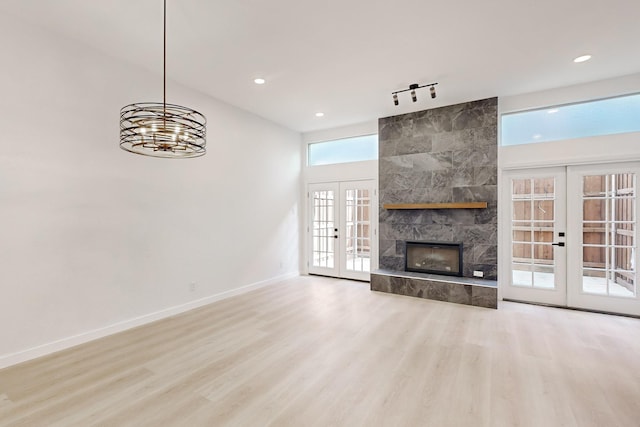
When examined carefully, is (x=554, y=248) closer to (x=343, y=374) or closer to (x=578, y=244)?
(x=578, y=244)

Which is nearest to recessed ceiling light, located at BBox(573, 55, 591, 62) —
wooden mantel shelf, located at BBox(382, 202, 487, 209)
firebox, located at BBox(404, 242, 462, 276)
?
wooden mantel shelf, located at BBox(382, 202, 487, 209)

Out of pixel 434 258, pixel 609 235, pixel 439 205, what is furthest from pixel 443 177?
pixel 609 235

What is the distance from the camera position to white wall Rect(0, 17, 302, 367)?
2748mm

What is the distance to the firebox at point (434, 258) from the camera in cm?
496

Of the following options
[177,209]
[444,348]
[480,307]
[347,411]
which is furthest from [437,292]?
[177,209]

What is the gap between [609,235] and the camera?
4.07 meters

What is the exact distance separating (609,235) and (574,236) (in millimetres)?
381

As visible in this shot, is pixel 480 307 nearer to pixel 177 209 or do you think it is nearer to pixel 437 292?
pixel 437 292

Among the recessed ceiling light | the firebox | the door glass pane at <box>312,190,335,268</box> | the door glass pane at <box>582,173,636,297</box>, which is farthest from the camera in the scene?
the door glass pane at <box>312,190,335,268</box>

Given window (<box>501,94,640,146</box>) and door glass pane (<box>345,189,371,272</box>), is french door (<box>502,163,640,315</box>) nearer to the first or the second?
window (<box>501,94,640,146</box>)

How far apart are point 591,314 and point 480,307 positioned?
141cm

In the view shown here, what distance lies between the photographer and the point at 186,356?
2859mm

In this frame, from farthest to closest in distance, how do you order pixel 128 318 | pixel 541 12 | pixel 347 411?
pixel 128 318 < pixel 541 12 < pixel 347 411

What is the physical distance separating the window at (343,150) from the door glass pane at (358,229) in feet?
2.38
